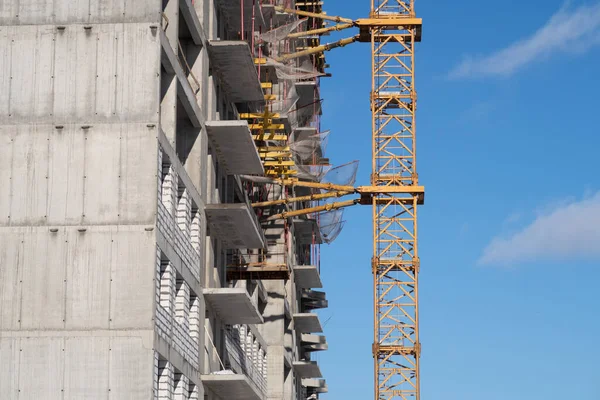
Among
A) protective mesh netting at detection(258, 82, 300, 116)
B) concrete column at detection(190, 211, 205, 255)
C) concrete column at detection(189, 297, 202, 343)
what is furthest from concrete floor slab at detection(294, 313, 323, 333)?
concrete column at detection(189, 297, 202, 343)

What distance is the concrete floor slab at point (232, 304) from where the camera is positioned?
2019 inches

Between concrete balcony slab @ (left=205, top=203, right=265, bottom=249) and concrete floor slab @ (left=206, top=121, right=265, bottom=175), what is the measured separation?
2360 mm

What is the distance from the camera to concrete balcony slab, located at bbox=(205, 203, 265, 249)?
52344 millimetres

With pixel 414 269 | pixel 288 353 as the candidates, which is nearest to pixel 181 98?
pixel 288 353

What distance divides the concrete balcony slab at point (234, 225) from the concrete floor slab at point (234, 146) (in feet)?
7.74

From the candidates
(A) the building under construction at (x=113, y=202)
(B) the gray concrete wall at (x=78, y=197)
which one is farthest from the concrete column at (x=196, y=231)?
(B) the gray concrete wall at (x=78, y=197)

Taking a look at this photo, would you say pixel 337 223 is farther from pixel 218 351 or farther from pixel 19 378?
pixel 19 378

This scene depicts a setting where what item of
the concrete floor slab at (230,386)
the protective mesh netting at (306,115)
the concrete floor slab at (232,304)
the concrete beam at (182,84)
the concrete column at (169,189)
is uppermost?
the protective mesh netting at (306,115)

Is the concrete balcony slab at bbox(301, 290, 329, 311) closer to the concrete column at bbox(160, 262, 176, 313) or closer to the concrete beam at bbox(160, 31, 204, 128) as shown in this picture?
the concrete beam at bbox(160, 31, 204, 128)

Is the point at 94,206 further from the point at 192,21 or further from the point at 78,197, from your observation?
the point at 192,21

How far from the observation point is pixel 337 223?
85250mm

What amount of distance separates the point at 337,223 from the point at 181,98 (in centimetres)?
Answer: 3827

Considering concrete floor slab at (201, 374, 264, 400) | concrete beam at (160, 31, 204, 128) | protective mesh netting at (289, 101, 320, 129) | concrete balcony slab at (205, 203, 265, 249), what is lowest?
concrete floor slab at (201, 374, 264, 400)

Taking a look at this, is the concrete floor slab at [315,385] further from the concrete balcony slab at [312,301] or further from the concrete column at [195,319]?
the concrete column at [195,319]
